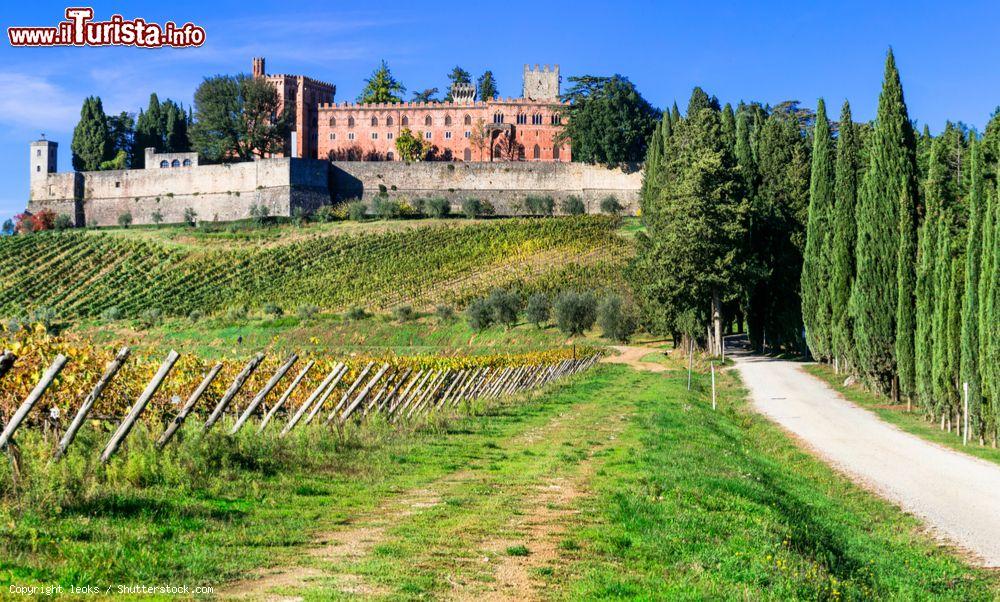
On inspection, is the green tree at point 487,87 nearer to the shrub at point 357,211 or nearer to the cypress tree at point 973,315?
the shrub at point 357,211

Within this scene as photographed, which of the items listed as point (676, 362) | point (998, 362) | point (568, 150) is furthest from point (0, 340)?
point (568, 150)

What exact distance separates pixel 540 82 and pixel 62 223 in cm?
5588

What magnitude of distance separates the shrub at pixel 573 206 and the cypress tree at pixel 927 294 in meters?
67.6

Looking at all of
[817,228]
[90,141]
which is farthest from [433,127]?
[817,228]

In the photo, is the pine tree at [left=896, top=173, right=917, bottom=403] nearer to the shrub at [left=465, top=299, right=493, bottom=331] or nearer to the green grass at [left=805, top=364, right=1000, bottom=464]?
the green grass at [left=805, top=364, right=1000, bottom=464]

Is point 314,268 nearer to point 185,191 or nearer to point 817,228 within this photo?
point 185,191

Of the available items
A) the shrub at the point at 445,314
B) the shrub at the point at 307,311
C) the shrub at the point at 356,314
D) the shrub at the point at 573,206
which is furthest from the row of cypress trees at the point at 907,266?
the shrub at the point at 573,206

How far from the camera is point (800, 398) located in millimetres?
29469

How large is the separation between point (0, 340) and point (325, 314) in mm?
51920

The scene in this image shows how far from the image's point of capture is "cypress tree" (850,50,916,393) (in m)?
29.2

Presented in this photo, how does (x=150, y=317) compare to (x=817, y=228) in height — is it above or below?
below

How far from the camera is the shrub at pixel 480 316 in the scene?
Answer: 58562 millimetres

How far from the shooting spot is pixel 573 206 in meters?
94.8

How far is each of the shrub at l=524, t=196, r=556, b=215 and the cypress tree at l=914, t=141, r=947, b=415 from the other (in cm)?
6716
